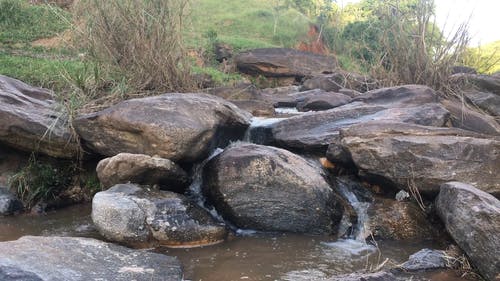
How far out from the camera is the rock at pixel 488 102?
764 cm

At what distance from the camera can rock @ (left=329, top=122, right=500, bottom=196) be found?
4.90 m

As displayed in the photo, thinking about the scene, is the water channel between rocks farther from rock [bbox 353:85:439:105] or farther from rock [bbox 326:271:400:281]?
rock [bbox 353:85:439:105]

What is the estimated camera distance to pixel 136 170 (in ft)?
16.3

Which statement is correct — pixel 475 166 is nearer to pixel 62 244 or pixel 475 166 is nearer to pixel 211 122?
pixel 211 122

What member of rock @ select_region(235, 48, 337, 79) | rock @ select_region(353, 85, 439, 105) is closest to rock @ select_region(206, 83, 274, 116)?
rock @ select_region(353, 85, 439, 105)

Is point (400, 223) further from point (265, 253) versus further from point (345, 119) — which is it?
point (345, 119)

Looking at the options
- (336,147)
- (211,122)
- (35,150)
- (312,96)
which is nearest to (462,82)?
(312,96)

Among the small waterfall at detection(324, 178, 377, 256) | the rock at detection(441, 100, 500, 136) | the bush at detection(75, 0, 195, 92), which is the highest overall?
the bush at detection(75, 0, 195, 92)

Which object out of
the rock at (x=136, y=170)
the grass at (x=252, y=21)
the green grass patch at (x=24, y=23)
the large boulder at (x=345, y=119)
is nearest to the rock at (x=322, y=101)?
the large boulder at (x=345, y=119)

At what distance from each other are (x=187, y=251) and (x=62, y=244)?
1.06m

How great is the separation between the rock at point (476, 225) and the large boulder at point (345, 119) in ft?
6.95

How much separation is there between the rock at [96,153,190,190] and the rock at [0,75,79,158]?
84 centimetres

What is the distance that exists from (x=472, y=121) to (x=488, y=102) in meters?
1.08

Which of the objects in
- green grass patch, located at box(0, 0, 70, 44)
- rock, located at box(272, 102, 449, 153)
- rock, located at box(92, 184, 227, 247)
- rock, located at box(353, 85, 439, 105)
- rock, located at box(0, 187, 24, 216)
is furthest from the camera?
green grass patch, located at box(0, 0, 70, 44)
